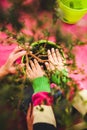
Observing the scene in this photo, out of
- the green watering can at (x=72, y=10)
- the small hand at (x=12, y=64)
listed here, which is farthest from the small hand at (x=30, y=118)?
the green watering can at (x=72, y=10)

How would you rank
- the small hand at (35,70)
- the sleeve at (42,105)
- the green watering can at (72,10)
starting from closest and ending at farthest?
the sleeve at (42,105) → the small hand at (35,70) → the green watering can at (72,10)

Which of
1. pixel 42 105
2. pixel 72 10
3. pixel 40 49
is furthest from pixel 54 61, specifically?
pixel 72 10

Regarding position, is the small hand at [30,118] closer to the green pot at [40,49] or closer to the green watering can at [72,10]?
the green pot at [40,49]

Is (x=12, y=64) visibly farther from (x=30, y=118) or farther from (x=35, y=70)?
(x=30, y=118)

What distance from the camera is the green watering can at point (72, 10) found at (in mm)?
1229

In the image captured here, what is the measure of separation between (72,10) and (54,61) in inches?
13.4

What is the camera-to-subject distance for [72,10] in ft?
4.02

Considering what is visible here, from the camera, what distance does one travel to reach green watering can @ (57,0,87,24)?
48.4 inches

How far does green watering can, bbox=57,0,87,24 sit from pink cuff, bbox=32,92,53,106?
17.5 inches

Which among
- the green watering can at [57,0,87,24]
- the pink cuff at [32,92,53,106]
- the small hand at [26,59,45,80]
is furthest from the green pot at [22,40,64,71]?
the green watering can at [57,0,87,24]

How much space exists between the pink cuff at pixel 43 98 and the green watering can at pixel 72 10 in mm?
446

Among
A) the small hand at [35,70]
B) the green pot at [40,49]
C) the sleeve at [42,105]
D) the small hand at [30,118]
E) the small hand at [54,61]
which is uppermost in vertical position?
the green pot at [40,49]

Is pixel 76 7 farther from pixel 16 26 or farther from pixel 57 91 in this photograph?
pixel 57 91

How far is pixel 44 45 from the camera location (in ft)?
3.33
